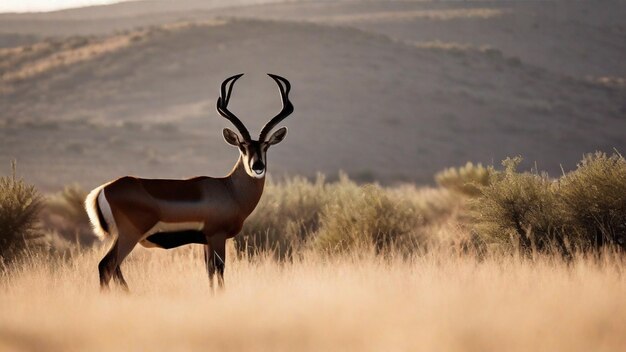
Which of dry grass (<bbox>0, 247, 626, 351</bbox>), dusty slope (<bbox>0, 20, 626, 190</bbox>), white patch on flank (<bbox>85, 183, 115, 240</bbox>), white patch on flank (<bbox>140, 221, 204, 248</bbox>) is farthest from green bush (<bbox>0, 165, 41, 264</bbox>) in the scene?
dusty slope (<bbox>0, 20, 626, 190</bbox>)

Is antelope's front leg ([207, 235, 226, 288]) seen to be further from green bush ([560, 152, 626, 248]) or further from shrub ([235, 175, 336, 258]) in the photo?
green bush ([560, 152, 626, 248])

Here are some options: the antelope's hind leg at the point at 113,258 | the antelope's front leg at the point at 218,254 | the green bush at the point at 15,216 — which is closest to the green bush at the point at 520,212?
the antelope's front leg at the point at 218,254

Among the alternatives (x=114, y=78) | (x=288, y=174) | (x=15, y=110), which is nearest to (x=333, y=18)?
(x=114, y=78)

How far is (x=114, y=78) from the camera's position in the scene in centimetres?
6744

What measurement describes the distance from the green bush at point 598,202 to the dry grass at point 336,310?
1.58 m

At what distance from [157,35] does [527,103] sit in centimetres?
2742

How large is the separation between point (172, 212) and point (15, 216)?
3.83 meters

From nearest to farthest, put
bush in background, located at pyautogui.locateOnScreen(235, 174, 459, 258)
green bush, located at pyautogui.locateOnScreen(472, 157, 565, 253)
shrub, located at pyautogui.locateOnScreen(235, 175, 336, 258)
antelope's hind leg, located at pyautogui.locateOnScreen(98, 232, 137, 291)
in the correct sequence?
antelope's hind leg, located at pyautogui.locateOnScreen(98, 232, 137, 291), green bush, located at pyautogui.locateOnScreen(472, 157, 565, 253), bush in background, located at pyautogui.locateOnScreen(235, 174, 459, 258), shrub, located at pyautogui.locateOnScreen(235, 175, 336, 258)

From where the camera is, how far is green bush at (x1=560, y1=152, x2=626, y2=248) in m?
11.5

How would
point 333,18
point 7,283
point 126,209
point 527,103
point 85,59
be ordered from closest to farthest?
point 126,209, point 7,283, point 527,103, point 85,59, point 333,18

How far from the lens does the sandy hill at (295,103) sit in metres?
Answer: 52.6

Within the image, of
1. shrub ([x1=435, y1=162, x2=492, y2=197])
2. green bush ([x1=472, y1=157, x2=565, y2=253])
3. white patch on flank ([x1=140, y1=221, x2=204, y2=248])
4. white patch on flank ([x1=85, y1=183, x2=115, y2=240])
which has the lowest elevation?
shrub ([x1=435, y1=162, x2=492, y2=197])

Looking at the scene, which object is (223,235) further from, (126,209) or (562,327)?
(562,327)

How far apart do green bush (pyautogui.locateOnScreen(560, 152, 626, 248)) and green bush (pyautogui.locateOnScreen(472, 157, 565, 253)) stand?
190 mm
